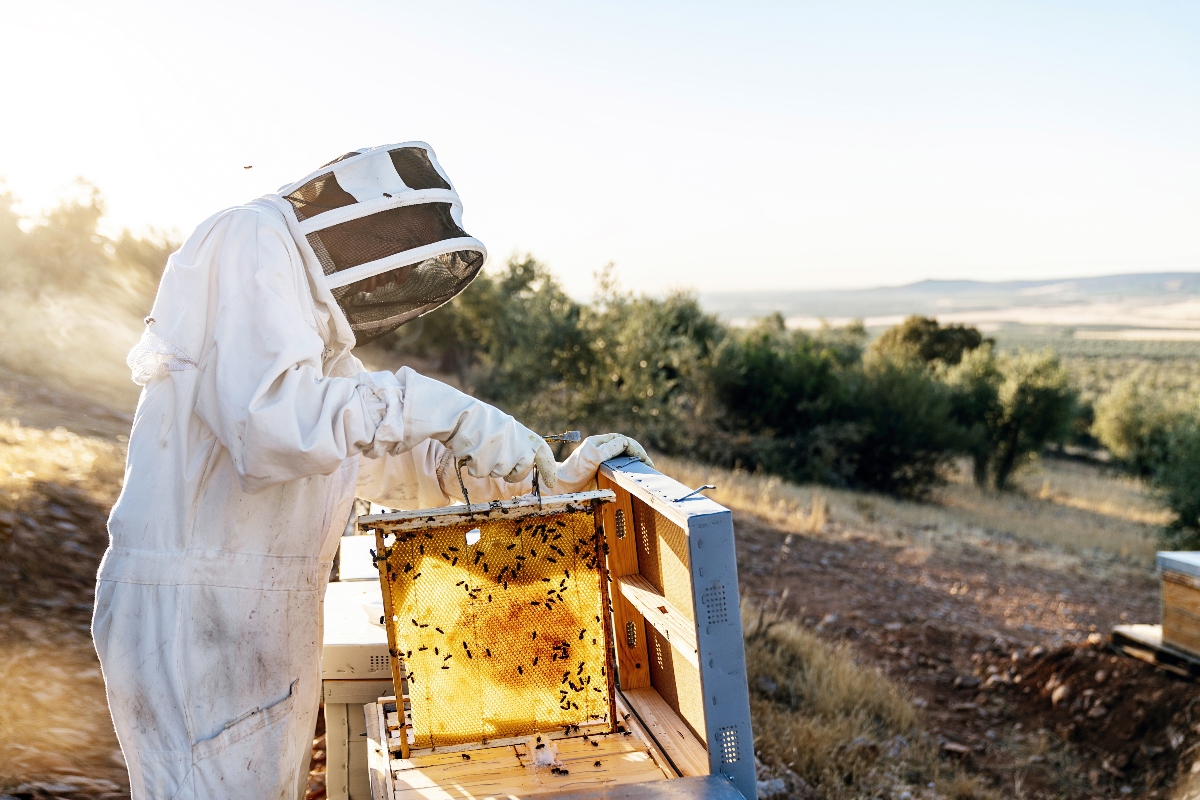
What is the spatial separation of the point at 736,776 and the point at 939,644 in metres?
7.46

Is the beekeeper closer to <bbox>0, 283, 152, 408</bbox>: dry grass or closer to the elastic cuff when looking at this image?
the elastic cuff

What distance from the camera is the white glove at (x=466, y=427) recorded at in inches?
102

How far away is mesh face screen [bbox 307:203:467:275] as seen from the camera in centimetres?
282

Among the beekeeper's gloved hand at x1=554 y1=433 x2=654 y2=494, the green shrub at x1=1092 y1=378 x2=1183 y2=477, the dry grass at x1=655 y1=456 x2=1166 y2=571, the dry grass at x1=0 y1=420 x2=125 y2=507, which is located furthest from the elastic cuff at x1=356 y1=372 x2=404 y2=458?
the green shrub at x1=1092 y1=378 x2=1183 y2=477

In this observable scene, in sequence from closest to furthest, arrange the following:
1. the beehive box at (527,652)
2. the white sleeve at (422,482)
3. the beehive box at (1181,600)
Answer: the beehive box at (527,652), the white sleeve at (422,482), the beehive box at (1181,600)

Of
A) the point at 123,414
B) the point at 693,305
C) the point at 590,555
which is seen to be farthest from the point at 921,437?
the point at 590,555

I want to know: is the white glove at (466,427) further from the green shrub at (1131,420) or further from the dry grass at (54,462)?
the green shrub at (1131,420)

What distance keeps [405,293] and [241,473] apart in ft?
3.25

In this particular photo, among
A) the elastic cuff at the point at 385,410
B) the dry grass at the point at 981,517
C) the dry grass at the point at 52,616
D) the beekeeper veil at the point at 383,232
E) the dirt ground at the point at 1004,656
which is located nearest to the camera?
the elastic cuff at the point at 385,410

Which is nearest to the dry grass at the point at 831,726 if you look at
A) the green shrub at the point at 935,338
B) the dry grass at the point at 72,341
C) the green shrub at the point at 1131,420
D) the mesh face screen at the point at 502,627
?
the mesh face screen at the point at 502,627

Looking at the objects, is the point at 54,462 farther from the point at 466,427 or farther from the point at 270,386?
the point at 466,427

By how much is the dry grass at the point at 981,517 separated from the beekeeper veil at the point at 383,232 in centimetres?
1039

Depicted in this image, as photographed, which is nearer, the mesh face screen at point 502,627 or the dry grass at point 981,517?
the mesh face screen at point 502,627

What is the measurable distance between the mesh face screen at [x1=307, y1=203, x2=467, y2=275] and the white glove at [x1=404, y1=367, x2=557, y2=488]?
0.49 meters
